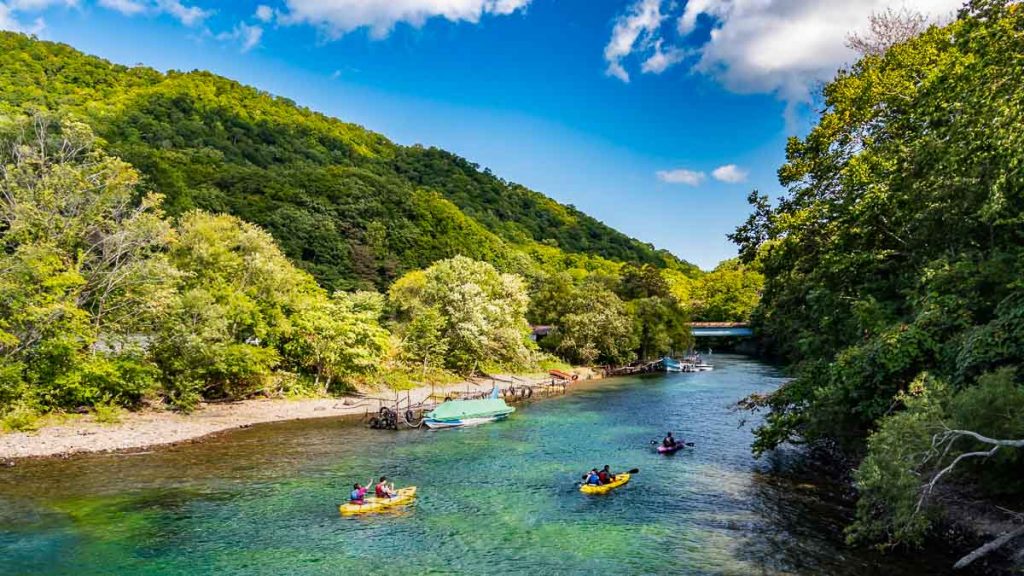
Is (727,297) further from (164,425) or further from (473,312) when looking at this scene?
(164,425)

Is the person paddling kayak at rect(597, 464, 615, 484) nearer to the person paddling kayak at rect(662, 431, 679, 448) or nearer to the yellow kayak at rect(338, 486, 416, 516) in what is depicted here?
the person paddling kayak at rect(662, 431, 679, 448)

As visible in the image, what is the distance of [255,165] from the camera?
12838cm

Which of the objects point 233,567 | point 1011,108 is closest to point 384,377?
point 233,567

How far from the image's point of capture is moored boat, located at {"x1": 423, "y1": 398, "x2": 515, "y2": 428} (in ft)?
142

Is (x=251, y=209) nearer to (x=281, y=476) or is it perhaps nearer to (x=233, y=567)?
(x=281, y=476)

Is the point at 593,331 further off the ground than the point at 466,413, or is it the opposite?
the point at 593,331

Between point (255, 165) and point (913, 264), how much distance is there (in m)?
130

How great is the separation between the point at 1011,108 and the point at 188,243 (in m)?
48.5

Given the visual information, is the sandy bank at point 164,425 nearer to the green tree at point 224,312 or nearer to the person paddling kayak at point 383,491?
the green tree at point 224,312

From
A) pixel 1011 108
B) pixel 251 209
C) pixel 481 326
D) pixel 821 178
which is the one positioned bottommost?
pixel 481 326

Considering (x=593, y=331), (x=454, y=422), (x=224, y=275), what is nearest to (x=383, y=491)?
(x=454, y=422)

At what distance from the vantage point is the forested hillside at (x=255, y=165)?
3944 inches

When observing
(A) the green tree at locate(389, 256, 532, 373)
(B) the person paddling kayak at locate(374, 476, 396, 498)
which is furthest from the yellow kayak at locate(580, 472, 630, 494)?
(A) the green tree at locate(389, 256, 532, 373)

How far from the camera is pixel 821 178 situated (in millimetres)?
30734
